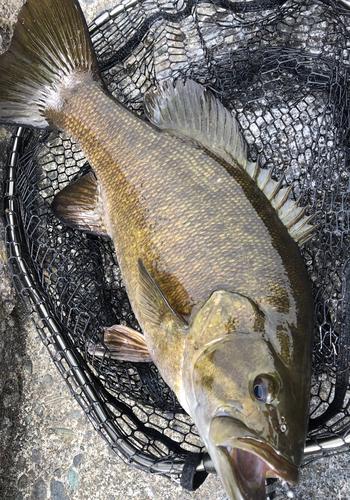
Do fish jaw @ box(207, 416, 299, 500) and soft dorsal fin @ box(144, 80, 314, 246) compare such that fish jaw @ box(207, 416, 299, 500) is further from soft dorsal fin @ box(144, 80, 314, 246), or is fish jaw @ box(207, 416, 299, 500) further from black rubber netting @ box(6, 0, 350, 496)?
soft dorsal fin @ box(144, 80, 314, 246)

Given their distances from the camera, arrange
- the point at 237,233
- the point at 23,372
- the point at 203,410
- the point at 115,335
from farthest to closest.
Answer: the point at 23,372, the point at 115,335, the point at 237,233, the point at 203,410

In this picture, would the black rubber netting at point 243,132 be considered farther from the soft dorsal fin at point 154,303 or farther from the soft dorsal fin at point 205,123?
the soft dorsal fin at point 154,303

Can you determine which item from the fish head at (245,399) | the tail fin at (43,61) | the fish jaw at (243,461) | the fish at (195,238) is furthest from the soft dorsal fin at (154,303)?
the tail fin at (43,61)

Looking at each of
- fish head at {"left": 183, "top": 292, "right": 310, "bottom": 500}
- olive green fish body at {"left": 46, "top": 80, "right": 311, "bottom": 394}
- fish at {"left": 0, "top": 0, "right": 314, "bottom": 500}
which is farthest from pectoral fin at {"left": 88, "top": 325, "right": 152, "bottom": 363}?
fish head at {"left": 183, "top": 292, "right": 310, "bottom": 500}

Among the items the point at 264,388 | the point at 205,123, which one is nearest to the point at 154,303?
the point at 264,388

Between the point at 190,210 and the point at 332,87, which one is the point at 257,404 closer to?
the point at 190,210

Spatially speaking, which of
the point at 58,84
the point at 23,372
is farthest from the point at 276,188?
the point at 23,372

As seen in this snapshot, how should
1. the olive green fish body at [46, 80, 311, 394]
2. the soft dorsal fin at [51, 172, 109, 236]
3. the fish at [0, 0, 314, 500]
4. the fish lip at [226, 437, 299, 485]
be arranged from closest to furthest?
the fish lip at [226, 437, 299, 485]
the fish at [0, 0, 314, 500]
the olive green fish body at [46, 80, 311, 394]
the soft dorsal fin at [51, 172, 109, 236]
